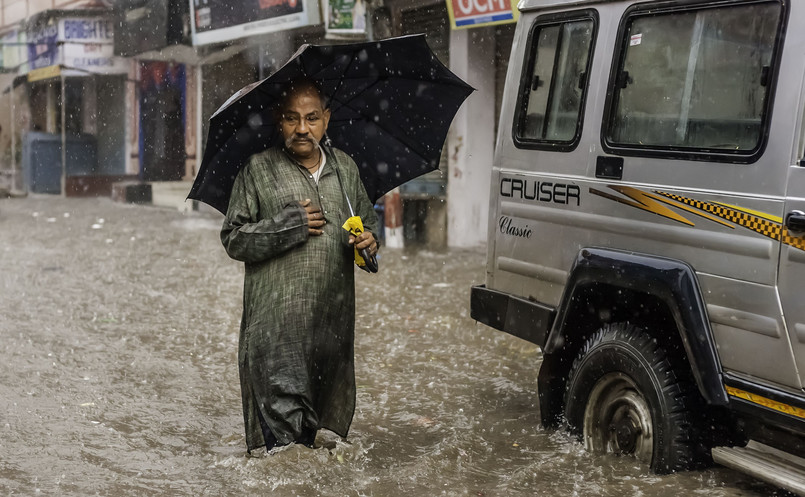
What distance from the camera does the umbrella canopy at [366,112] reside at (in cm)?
468

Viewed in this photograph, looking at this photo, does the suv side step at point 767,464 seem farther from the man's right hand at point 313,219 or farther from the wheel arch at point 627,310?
the man's right hand at point 313,219

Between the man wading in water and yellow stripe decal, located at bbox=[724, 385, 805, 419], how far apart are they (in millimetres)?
1669

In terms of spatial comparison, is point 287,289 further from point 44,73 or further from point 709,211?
point 44,73

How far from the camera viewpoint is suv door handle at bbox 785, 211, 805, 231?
3.73 m

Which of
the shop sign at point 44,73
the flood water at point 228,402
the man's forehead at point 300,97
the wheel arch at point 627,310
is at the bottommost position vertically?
the flood water at point 228,402

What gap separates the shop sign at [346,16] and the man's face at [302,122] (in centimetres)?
1143

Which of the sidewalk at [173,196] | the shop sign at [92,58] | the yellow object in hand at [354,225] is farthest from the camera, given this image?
the shop sign at [92,58]

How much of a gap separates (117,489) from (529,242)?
7.65 feet

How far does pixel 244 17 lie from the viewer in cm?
1995

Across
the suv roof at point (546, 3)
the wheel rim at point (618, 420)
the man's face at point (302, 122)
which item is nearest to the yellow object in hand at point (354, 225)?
the man's face at point (302, 122)

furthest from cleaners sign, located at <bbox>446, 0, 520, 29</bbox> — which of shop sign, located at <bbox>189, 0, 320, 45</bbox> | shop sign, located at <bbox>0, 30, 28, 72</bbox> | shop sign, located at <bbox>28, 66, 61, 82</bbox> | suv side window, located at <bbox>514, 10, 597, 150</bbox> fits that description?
shop sign, located at <bbox>0, 30, 28, 72</bbox>

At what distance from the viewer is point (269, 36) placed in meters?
19.7

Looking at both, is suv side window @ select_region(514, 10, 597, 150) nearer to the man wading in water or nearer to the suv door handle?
the man wading in water

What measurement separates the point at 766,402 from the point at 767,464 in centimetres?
25
